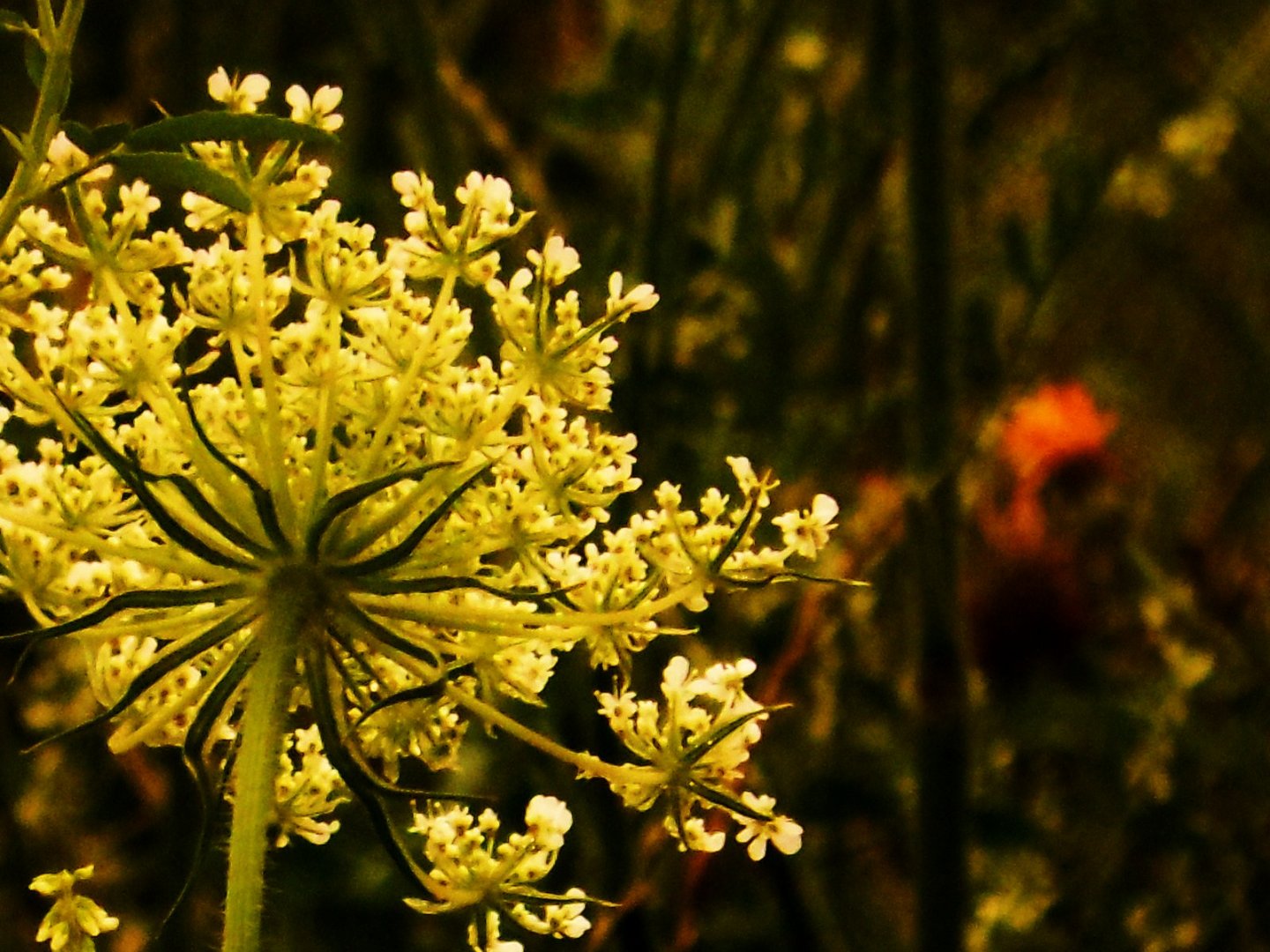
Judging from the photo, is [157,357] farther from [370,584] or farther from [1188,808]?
[1188,808]

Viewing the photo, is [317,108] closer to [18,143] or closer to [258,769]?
[18,143]

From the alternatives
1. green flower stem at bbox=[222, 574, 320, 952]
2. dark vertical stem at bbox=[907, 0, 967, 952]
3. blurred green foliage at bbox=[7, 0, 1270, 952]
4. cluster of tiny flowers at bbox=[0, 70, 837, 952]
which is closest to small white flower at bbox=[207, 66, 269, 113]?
cluster of tiny flowers at bbox=[0, 70, 837, 952]

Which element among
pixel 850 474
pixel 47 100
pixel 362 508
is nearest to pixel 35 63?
pixel 47 100

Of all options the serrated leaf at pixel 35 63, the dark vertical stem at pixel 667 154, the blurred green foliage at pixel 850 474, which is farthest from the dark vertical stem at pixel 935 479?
the serrated leaf at pixel 35 63

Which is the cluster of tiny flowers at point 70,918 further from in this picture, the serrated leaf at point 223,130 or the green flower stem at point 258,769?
the serrated leaf at point 223,130

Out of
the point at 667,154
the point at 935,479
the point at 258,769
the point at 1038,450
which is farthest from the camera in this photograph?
the point at 1038,450

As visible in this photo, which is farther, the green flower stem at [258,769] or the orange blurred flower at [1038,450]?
the orange blurred flower at [1038,450]

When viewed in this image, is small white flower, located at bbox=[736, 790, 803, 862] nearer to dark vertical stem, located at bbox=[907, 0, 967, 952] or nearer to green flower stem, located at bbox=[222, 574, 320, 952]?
green flower stem, located at bbox=[222, 574, 320, 952]
